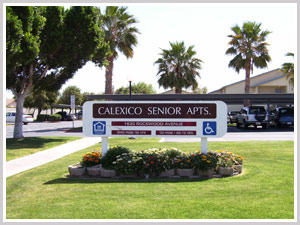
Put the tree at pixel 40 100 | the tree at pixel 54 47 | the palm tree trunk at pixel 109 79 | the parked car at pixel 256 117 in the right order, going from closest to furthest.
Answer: the tree at pixel 54 47
the parked car at pixel 256 117
the palm tree trunk at pixel 109 79
the tree at pixel 40 100

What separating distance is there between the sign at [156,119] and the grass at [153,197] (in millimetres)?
1374

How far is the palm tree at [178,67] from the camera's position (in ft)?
112

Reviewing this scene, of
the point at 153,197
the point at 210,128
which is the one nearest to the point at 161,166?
the point at 210,128

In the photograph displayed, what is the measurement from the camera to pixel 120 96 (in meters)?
26.7

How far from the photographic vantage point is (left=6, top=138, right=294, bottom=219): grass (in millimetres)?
5281

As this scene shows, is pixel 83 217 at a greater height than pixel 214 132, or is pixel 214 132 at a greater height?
pixel 214 132

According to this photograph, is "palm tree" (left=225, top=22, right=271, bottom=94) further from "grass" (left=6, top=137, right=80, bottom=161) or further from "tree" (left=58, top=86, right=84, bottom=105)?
"tree" (left=58, top=86, right=84, bottom=105)

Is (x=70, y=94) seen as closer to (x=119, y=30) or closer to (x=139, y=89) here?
(x=139, y=89)

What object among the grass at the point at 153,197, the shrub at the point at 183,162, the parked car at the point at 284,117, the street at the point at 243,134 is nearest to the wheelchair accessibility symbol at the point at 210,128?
the shrub at the point at 183,162

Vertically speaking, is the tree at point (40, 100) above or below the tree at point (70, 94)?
below

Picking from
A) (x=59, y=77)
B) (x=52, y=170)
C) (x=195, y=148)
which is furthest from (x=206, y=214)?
(x=59, y=77)

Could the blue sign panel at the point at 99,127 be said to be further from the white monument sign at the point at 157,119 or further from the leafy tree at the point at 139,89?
the leafy tree at the point at 139,89

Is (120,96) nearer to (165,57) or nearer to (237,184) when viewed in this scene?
(165,57)

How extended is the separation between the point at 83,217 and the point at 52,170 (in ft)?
14.3
